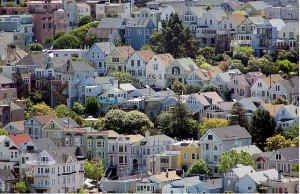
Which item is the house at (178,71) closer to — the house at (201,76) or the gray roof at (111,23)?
the house at (201,76)

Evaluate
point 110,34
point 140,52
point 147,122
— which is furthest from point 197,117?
point 110,34

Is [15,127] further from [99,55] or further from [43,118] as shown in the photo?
[99,55]

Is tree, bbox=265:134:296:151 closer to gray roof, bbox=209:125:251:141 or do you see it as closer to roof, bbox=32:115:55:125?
gray roof, bbox=209:125:251:141

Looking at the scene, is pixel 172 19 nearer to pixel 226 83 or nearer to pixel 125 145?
pixel 226 83

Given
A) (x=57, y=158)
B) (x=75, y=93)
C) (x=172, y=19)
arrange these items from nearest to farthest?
(x=57, y=158) < (x=75, y=93) < (x=172, y=19)

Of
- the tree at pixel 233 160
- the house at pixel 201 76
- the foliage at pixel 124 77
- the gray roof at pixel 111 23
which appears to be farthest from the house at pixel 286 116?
the gray roof at pixel 111 23

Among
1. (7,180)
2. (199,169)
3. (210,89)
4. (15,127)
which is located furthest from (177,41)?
(7,180)
